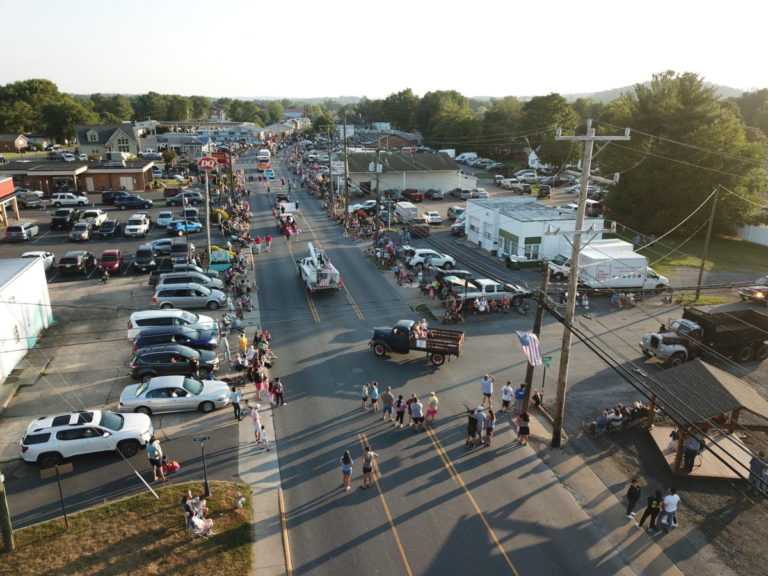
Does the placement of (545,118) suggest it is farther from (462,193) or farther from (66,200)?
(66,200)

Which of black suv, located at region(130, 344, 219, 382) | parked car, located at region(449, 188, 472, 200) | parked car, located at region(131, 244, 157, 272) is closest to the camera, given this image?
black suv, located at region(130, 344, 219, 382)

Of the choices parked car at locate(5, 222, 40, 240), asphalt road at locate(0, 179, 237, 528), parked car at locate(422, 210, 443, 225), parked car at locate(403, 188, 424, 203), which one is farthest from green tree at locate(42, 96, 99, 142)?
asphalt road at locate(0, 179, 237, 528)

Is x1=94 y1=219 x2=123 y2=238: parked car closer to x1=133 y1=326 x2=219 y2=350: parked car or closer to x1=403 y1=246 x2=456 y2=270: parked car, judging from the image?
x1=133 y1=326 x2=219 y2=350: parked car

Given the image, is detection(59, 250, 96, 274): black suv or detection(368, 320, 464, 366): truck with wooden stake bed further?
detection(59, 250, 96, 274): black suv

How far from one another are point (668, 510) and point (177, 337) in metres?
20.6

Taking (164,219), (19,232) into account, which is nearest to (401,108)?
(164,219)

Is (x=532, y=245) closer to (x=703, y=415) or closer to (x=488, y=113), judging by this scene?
(x=703, y=415)

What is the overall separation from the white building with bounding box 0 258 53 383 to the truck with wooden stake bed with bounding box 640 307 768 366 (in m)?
28.6

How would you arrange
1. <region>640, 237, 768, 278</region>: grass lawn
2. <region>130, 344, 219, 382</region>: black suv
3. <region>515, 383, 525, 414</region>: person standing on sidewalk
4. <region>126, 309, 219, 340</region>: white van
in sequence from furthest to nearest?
<region>640, 237, 768, 278</region>: grass lawn < <region>126, 309, 219, 340</region>: white van < <region>130, 344, 219, 382</region>: black suv < <region>515, 383, 525, 414</region>: person standing on sidewalk

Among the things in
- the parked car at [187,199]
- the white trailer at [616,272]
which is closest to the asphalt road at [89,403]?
the white trailer at [616,272]

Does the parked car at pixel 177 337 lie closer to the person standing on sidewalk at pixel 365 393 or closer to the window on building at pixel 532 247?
the person standing on sidewalk at pixel 365 393

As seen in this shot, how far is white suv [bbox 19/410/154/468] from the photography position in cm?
1747

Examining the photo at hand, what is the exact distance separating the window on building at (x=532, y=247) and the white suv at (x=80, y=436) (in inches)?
1169

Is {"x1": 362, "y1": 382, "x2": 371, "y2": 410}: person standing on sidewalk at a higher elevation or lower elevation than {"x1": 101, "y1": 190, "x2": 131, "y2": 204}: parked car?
lower
